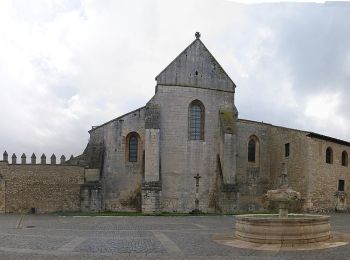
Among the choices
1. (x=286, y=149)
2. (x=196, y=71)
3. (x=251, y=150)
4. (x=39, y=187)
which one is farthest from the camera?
(x=251, y=150)

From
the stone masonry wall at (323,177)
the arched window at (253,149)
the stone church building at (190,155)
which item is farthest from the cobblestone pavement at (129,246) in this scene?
the arched window at (253,149)

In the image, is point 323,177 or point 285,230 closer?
point 285,230

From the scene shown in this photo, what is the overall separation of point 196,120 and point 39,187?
522 inches

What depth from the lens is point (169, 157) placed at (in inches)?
1278

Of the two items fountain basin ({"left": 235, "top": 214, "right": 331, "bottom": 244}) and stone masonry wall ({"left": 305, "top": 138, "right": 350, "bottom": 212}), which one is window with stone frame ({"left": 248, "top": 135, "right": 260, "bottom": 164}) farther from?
fountain basin ({"left": 235, "top": 214, "right": 331, "bottom": 244})

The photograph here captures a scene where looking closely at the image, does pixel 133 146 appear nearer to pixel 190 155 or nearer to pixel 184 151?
pixel 184 151

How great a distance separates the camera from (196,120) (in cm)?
3366

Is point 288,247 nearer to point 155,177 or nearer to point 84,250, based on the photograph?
point 84,250

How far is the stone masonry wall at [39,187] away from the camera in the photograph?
32094 millimetres

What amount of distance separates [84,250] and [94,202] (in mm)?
19243

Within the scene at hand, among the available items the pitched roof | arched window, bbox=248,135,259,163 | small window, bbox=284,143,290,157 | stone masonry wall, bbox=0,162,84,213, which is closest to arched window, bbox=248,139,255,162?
arched window, bbox=248,135,259,163

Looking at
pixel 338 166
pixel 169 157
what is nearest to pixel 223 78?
pixel 169 157

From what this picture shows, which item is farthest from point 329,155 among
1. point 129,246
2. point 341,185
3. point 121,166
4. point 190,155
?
point 129,246

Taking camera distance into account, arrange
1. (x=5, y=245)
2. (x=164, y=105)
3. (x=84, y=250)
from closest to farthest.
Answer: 1. (x=84, y=250)
2. (x=5, y=245)
3. (x=164, y=105)
